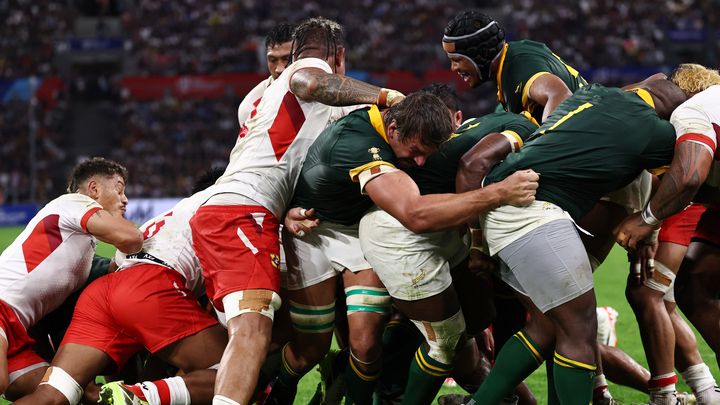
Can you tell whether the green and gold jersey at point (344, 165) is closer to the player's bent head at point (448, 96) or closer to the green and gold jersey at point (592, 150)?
the player's bent head at point (448, 96)

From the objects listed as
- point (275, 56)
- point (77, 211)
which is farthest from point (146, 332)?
point (275, 56)

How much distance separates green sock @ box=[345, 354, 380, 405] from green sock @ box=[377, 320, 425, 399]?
0.46 metres

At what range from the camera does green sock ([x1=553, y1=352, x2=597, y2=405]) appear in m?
4.87

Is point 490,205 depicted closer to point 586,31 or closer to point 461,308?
point 461,308

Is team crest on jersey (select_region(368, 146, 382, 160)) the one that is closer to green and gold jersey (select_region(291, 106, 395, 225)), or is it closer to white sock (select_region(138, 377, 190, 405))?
green and gold jersey (select_region(291, 106, 395, 225))

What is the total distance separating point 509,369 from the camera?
512 cm

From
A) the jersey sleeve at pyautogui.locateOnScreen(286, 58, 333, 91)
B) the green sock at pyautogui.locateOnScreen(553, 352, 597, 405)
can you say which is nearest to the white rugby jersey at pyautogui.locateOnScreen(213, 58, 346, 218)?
the jersey sleeve at pyautogui.locateOnScreen(286, 58, 333, 91)

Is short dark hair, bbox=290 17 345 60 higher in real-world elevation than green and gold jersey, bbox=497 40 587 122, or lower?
higher

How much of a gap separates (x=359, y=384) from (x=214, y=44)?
29086 mm

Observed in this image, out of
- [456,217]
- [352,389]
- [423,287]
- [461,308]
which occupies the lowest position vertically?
[352,389]

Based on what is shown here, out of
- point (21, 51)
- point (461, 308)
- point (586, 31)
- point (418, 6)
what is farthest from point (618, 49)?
point (461, 308)

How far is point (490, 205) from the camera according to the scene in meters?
5.00

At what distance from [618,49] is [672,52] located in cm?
203

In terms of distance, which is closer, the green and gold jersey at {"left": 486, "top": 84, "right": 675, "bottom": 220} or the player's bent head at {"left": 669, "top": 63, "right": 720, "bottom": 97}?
the green and gold jersey at {"left": 486, "top": 84, "right": 675, "bottom": 220}
